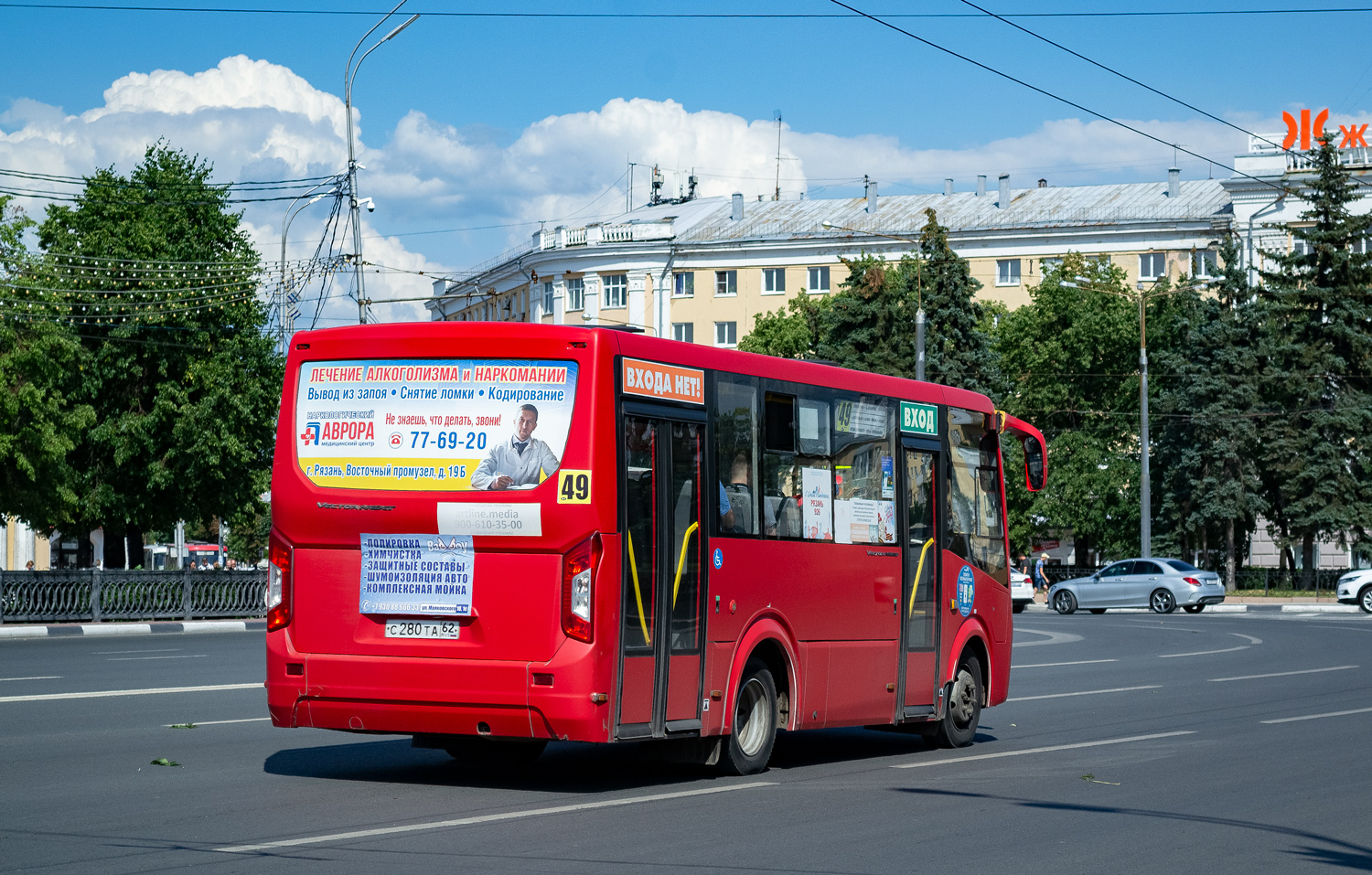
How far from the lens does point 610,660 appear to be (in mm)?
9578

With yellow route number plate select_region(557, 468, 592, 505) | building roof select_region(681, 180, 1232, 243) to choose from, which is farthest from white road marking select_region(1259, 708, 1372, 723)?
building roof select_region(681, 180, 1232, 243)

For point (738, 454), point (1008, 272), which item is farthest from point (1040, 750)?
point (1008, 272)

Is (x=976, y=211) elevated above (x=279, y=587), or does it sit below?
above

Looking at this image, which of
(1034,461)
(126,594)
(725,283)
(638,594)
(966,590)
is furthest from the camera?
(725,283)

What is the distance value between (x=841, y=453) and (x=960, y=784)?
253 centimetres

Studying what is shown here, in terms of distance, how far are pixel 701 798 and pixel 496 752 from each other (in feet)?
7.74

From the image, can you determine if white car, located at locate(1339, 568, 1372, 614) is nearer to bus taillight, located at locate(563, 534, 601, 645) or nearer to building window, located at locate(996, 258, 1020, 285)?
bus taillight, located at locate(563, 534, 601, 645)

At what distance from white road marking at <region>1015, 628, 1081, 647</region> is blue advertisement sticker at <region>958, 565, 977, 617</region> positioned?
16.5 m

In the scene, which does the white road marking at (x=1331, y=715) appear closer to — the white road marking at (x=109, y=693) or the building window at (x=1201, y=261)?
the white road marking at (x=109, y=693)

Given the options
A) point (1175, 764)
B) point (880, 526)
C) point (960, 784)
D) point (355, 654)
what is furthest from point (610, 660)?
point (1175, 764)

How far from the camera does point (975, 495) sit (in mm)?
14109

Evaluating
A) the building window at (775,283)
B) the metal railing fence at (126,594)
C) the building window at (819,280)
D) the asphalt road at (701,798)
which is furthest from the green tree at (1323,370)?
the asphalt road at (701,798)

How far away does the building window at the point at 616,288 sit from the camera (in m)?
89.7

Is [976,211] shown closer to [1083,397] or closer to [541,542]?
[1083,397]
